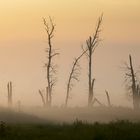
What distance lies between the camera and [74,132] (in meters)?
26.3

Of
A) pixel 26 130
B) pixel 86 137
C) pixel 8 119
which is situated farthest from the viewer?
pixel 8 119

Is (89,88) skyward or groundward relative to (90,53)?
groundward

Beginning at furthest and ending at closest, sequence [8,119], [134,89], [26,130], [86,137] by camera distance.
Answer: [134,89], [8,119], [26,130], [86,137]

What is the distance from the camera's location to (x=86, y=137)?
25.0 metres

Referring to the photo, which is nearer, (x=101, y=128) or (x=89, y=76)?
(x=101, y=128)

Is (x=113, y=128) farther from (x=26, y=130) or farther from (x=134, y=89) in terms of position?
(x=134, y=89)

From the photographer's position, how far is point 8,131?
26.1 m

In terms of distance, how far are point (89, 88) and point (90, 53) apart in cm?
468

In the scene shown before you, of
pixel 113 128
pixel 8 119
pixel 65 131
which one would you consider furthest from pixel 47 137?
pixel 8 119

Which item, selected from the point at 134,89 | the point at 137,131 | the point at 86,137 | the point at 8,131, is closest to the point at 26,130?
the point at 8,131

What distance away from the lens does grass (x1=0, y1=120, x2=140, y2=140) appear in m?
25.2

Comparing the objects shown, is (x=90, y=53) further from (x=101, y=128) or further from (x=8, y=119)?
(x=101, y=128)

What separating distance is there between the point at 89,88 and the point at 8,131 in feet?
164

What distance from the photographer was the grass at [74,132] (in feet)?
82.6
